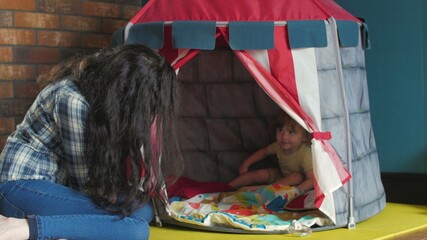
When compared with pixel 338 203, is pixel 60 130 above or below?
above

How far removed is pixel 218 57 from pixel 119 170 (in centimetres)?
148

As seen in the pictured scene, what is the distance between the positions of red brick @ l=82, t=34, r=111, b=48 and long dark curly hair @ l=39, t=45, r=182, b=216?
54.7 inches

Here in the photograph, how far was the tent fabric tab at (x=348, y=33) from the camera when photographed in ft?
9.64

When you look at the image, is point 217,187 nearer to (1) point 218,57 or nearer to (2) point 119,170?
(1) point 218,57

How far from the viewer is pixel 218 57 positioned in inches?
144

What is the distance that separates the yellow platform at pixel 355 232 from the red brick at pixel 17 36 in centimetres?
123

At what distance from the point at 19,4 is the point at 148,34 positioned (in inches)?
36.4

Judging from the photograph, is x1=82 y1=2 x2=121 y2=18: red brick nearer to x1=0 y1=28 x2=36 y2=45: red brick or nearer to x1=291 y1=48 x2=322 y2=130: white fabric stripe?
x1=0 y1=28 x2=36 y2=45: red brick

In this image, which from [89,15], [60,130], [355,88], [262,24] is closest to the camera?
[60,130]

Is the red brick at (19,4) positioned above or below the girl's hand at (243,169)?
above

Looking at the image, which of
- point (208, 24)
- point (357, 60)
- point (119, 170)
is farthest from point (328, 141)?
point (119, 170)

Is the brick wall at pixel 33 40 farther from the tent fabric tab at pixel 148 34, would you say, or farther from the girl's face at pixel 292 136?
the girl's face at pixel 292 136

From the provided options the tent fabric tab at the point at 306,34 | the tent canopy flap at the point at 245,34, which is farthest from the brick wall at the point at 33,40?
the tent fabric tab at the point at 306,34

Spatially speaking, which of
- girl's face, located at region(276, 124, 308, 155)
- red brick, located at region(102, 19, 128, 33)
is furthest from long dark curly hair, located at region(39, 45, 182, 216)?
red brick, located at region(102, 19, 128, 33)
